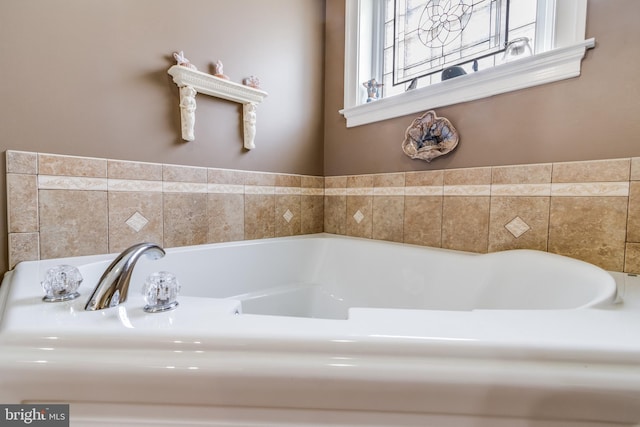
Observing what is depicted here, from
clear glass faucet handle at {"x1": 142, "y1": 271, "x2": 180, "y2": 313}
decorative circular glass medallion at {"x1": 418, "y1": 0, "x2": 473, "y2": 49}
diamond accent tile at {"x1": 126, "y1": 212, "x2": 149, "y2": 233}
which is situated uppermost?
decorative circular glass medallion at {"x1": 418, "y1": 0, "x2": 473, "y2": 49}

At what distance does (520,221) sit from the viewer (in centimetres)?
121

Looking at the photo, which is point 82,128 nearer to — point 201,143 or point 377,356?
point 201,143

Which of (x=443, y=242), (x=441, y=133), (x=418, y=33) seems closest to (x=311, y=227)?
(x=443, y=242)

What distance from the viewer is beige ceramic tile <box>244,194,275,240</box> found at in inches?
65.2

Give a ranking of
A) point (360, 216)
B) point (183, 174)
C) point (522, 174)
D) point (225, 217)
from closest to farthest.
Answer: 1. point (522, 174)
2. point (183, 174)
3. point (225, 217)
4. point (360, 216)

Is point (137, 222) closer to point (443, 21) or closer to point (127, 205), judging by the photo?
point (127, 205)

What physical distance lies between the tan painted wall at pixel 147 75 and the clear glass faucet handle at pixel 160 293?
0.97m

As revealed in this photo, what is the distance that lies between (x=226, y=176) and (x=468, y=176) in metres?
1.27

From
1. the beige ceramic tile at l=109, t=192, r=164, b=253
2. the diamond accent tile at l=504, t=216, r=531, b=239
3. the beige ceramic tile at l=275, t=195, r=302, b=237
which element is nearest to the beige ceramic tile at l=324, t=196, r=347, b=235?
the beige ceramic tile at l=275, t=195, r=302, b=237

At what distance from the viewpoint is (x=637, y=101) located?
962 mm

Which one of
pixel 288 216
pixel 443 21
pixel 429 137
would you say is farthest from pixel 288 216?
pixel 443 21

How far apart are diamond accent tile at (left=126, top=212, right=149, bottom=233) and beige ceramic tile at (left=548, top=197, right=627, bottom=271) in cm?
178

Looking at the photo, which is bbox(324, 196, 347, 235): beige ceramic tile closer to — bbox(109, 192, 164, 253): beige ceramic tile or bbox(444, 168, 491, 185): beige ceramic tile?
bbox(444, 168, 491, 185): beige ceramic tile

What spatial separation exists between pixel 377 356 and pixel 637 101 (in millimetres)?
1292
